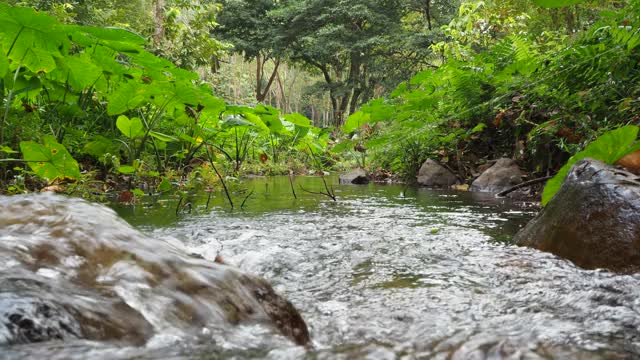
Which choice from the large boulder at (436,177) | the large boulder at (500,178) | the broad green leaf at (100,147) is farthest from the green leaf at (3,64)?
the large boulder at (436,177)

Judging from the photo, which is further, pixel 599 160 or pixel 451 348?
pixel 599 160

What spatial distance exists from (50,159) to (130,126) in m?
1.30

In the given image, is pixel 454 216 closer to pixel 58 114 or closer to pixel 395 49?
pixel 58 114

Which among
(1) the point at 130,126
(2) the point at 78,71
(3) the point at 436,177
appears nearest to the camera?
(2) the point at 78,71

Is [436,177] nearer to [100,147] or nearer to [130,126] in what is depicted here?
[130,126]

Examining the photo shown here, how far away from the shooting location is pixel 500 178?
17.1 ft

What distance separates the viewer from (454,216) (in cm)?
344

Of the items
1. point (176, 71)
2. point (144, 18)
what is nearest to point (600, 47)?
point (176, 71)

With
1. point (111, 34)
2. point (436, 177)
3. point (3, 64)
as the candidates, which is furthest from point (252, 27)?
point (3, 64)

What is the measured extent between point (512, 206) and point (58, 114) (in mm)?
4139

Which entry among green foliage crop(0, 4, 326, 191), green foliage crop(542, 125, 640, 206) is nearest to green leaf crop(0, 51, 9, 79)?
green foliage crop(0, 4, 326, 191)

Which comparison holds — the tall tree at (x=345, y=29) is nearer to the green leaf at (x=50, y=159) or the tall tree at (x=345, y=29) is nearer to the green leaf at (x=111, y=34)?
the green leaf at (x=111, y=34)

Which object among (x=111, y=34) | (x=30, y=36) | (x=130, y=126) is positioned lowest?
(x=130, y=126)

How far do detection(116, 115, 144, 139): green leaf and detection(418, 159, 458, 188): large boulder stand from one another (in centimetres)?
373
